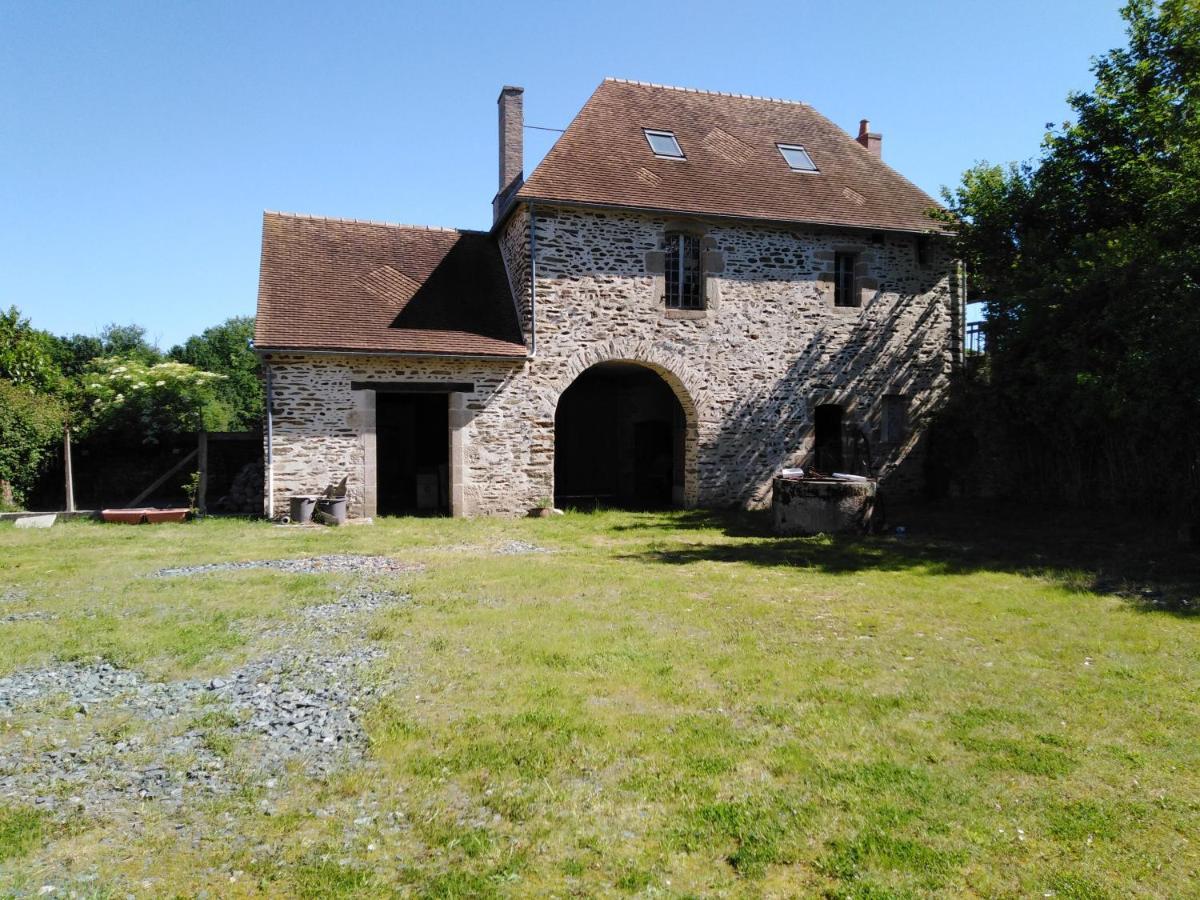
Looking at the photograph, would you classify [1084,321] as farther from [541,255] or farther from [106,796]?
[106,796]

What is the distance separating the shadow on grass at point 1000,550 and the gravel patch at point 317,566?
302 cm

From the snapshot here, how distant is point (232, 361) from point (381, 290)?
34657 millimetres

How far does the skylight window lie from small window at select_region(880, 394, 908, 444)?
16.9 ft

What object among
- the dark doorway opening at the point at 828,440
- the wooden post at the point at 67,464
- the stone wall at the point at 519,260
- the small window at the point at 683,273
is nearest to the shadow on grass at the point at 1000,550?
the dark doorway opening at the point at 828,440

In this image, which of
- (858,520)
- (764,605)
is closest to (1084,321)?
(858,520)

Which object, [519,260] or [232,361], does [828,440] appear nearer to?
[519,260]

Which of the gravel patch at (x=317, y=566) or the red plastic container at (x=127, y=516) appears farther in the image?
the red plastic container at (x=127, y=516)

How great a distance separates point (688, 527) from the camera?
1232 cm

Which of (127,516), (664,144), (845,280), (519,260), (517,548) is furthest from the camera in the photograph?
(845,280)

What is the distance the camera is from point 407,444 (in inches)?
666

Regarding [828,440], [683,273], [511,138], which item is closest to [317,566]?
[683,273]

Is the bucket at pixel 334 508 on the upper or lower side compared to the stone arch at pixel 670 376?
lower

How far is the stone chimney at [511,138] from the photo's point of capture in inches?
639

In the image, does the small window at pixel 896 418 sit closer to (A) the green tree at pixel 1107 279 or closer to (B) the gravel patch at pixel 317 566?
(A) the green tree at pixel 1107 279
